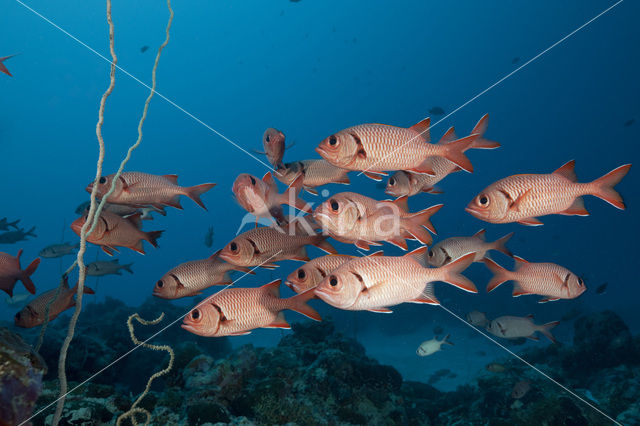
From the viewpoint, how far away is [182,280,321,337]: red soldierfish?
3.16 m

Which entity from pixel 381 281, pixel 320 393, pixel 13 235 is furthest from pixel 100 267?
pixel 13 235

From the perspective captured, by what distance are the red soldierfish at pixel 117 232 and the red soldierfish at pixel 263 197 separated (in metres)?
1.27

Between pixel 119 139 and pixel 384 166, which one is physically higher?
pixel 119 139

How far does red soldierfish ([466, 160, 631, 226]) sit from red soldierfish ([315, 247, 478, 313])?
27.3 inches

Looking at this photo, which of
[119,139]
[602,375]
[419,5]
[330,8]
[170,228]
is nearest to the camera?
[602,375]

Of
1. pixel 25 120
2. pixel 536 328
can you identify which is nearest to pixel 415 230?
pixel 536 328

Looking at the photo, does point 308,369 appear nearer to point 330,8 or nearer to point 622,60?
point 622,60

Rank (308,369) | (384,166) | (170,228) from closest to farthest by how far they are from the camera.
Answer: (384,166) → (308,369) → (170,228)

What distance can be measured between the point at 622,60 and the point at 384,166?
3463 inches

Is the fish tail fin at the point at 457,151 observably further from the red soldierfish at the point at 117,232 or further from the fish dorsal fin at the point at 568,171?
the red soldierfish at the point at 117,232

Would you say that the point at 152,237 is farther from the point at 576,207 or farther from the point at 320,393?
the point at 576,207

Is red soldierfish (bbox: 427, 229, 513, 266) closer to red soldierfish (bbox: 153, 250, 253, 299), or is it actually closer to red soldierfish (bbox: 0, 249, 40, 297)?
red soldierfish (bbox: 153, 250, 253, 299)

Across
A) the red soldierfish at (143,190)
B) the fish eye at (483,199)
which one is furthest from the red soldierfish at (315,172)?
the fish eye at (483,199)

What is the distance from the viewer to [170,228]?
127m
